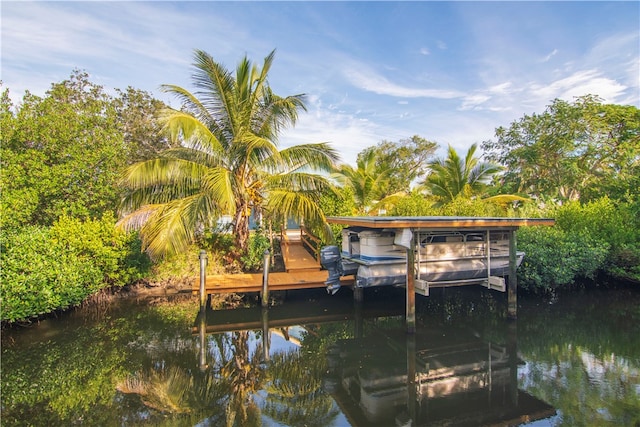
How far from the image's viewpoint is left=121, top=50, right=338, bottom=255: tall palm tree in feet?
28.6

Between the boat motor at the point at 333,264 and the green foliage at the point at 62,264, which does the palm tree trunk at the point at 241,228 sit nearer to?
the green foliage at the point at 62,264

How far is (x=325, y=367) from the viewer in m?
5.48

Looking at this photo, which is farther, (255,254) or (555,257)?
(255,254)

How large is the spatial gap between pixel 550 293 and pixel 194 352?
29.7 feet

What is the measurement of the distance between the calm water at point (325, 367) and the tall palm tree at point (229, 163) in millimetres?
2486

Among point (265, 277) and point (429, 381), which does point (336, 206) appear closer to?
point (265, 277)

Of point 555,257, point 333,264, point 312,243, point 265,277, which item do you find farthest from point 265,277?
point 555,257

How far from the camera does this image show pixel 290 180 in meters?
9.80

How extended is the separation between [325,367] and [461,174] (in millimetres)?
11503

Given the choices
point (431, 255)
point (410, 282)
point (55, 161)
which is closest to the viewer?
point (410, 282)

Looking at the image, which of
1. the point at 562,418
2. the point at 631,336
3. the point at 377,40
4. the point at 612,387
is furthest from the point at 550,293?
the point at 377,40

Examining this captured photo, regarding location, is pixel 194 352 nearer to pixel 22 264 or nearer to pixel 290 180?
pixel 22 264

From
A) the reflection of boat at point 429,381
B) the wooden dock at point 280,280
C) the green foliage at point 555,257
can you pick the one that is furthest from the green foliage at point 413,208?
the reflection of boat at point 429,381

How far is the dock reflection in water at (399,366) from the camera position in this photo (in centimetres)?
420
